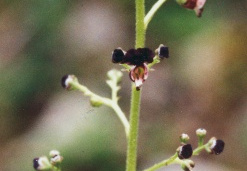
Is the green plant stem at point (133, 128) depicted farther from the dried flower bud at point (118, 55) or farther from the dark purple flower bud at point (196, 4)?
the dark purple flower bud at point (196, 4)

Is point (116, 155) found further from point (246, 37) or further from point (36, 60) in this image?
point (246, 37)

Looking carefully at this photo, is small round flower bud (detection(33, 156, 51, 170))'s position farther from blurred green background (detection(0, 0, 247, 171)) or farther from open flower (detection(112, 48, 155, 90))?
blurred green background (detection(0, 0, 247, 171))

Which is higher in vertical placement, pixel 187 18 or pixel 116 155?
pixel 187 18

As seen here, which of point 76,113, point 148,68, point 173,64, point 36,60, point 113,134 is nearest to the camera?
point 148,68

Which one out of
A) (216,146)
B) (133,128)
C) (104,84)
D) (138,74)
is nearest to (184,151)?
(216,146)

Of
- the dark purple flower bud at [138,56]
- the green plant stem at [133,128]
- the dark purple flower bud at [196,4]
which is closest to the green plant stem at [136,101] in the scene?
the green plant stem at [133,128]

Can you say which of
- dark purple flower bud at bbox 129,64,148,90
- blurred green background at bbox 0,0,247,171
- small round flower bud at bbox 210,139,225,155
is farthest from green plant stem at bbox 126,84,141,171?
blurred green background at bbox 0,0,247,171

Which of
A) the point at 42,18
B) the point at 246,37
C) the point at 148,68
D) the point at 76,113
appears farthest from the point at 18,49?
the point at 148,68
